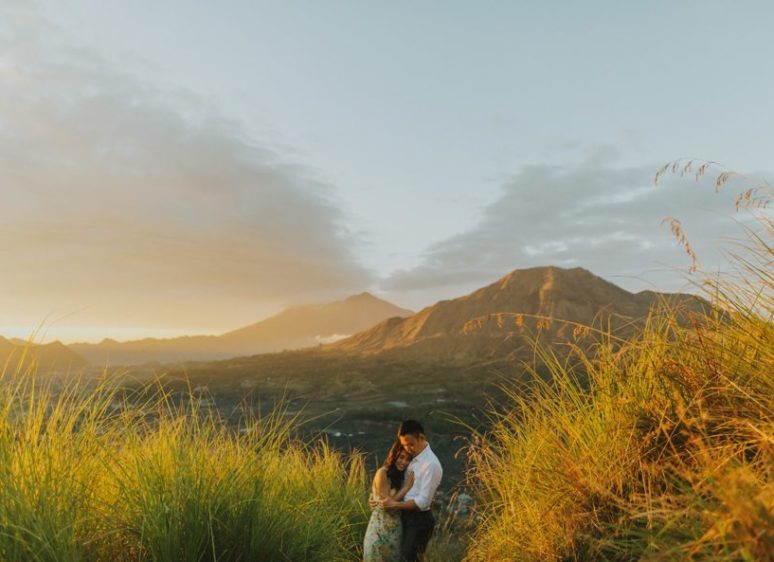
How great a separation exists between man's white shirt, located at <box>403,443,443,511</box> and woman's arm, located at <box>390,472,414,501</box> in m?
0.03

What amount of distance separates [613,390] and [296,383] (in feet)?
173

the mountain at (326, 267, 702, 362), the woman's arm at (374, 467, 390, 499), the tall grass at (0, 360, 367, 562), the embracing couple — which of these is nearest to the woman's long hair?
the embracing couple

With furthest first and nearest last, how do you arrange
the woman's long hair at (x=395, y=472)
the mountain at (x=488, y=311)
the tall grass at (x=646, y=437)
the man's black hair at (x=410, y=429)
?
the mountain at (x=488, y=311)
the woman's long hair at (x=395, y=472)
the man's black hair at (x=410, y=429)
the tall grass at (x=646, y=437)

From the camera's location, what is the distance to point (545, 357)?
459 cm

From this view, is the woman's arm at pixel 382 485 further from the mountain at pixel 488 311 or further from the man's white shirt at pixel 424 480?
the mountain at pixel 488 311

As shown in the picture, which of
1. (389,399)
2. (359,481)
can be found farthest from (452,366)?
(359,481)

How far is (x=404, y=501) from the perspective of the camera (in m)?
5.43

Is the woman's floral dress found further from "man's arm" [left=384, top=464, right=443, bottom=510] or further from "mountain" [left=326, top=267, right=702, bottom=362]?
"mountain" [left=326, top=267, right=702, bottom=362]

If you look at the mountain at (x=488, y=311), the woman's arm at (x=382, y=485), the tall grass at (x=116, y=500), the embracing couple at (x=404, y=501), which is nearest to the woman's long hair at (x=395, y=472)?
the embracing couple at (x=404, y=501)

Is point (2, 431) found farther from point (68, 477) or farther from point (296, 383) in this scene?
point (296, 383)

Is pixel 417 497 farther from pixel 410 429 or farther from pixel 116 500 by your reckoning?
pixel 116 500

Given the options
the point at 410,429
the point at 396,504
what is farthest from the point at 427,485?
the point at 410,429

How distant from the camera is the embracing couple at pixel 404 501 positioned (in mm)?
5375

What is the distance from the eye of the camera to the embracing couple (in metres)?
5.38
